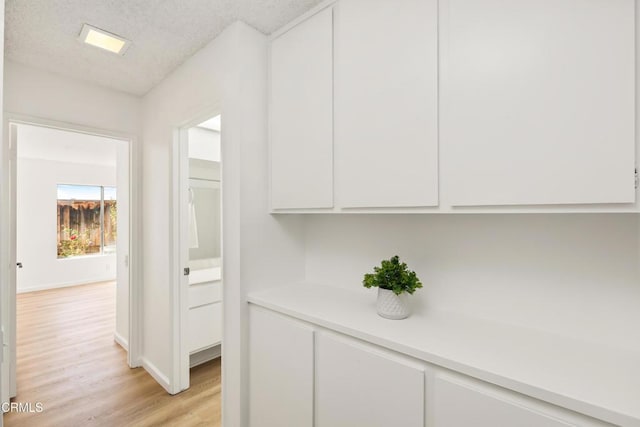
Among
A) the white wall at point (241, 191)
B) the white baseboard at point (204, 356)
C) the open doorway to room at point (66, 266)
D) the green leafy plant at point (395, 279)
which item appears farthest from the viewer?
the white baseboard at point (204, 356)

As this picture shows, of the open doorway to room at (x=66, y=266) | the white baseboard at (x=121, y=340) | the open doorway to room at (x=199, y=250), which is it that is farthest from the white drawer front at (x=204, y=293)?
the white baseboard at (x=121, y=340)

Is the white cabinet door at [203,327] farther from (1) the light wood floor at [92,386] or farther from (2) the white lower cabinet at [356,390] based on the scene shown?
(2) the white lower cabinet at [356,390]

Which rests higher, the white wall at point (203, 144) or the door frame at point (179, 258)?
the white wall at point (203, 144)

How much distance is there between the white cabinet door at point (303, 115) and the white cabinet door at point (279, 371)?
0.63 m

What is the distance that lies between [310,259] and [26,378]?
8.53 feet

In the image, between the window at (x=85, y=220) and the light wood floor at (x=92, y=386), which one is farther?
the window at (x=85, y=220)

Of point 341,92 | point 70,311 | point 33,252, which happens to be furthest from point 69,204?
point 341,92

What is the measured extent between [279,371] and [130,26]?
6.79 ft

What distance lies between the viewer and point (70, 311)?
4309 millimetres

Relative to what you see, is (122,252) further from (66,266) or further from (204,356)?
(66,266)

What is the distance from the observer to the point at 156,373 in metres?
2.52

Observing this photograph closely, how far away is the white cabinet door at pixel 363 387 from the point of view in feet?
3.58

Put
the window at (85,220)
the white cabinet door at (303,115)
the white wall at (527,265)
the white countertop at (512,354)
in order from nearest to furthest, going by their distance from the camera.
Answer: the white countertop at (512,354) → the white wall at (527,265) → the white cabinet door at (303,115) → the window at (85,220)

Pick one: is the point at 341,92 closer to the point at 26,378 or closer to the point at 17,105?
the point at 17,105
